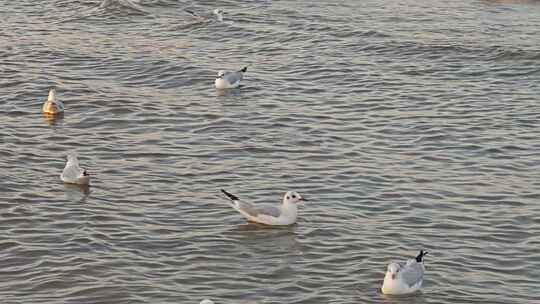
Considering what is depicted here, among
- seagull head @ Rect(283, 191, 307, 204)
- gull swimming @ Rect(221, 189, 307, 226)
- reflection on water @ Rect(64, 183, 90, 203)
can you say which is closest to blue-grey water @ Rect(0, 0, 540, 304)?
reflection on water @ Rect(64, 183, 90, 203)

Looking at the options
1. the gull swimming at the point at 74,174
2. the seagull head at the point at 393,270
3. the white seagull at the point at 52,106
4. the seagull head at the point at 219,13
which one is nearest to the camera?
the seagull head at the point at 393,270

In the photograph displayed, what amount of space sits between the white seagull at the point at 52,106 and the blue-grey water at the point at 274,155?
187mm

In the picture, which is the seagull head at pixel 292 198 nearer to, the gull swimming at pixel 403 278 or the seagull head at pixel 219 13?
the gull swimming at pixel 403 278

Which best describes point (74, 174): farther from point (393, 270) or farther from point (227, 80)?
point (227, 80)

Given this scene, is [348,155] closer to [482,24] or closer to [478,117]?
[478,117]

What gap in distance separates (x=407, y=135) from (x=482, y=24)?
9650 millimetres

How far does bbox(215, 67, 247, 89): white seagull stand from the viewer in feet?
67.8

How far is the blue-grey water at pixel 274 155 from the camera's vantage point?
12.3 m

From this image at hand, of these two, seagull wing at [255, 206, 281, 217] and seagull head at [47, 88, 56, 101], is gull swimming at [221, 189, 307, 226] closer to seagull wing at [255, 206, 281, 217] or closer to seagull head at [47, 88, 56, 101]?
seagull wing at [255, 206, 281, 217]

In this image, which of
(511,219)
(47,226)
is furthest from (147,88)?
(511,219)

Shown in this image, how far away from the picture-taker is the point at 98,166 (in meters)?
16.2

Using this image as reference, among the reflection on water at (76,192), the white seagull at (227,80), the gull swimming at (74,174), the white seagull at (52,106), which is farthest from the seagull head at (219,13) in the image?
the reflection on water at (76,192)

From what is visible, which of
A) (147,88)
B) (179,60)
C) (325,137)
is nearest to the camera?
(325,137)

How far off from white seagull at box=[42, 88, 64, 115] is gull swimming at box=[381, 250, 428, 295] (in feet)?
28.4
